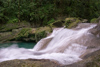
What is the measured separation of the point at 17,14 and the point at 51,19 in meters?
5.97

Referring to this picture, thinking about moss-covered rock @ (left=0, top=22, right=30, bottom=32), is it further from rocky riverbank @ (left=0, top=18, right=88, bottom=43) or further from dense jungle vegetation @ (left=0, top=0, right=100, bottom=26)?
dense jungle vegetation @ (left=0, top=0, right=100, bottom=26)

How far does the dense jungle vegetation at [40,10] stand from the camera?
17.7 metres

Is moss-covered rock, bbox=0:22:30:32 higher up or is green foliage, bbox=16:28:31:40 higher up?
moss-covered rock, bbox=0:22:30:32

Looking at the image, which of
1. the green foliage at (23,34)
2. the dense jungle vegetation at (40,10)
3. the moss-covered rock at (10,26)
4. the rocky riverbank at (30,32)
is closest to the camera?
the rocky riverbank at (30,32)

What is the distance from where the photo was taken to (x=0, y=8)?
16.7 m

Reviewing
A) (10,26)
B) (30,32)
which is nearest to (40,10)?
(10,26)

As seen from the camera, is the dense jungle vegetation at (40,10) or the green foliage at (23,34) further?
the dense jungle vegetation at (40,10)

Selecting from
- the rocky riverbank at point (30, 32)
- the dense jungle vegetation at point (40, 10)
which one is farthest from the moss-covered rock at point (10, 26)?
the dense jungle vegetation at point (40, 10)

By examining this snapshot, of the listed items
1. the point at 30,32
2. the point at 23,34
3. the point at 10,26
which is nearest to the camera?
the point at 30,32

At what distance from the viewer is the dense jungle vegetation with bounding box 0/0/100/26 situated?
1766 cm

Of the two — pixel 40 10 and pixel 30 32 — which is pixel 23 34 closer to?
pixel 30 32

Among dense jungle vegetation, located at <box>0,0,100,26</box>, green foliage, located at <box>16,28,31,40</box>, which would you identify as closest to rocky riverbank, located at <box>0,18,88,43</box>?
green foliage, located at <box>16,28,31,40</box>

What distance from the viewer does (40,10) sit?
19.0 meters

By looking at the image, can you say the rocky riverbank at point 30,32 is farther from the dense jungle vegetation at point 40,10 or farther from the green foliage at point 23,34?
the dense jungle vegetation at point 40,10
